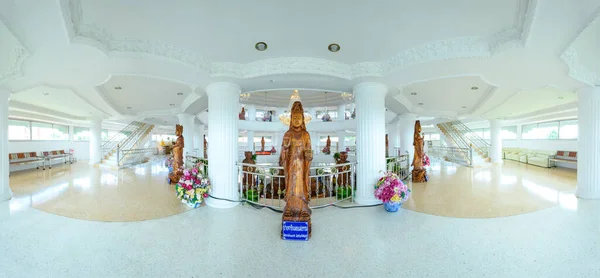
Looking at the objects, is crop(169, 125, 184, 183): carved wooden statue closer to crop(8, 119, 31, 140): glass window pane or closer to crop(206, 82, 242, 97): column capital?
crop(206, 82, 242, 97): column capital

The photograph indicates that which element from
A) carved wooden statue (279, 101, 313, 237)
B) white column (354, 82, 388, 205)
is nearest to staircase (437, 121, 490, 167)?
white column (354, 82, 388, 205)

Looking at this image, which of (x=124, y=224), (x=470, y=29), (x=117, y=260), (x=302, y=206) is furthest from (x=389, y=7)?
(x=124, y=224)

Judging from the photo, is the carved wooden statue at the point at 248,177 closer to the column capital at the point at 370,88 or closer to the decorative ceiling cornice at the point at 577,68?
the column capital at the point at 370,88

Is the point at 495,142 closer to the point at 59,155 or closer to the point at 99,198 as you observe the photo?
the point at 99,198

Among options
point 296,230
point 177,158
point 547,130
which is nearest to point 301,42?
point 296,230

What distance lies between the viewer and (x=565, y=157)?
404 inches

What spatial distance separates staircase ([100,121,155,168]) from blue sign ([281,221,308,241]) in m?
12.8

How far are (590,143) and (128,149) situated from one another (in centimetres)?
1924

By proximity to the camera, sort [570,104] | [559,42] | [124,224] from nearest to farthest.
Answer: [559,42]
[124,224]
[570,104]

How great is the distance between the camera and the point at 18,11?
99.0 inches

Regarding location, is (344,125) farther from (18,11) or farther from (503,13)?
(18,11)

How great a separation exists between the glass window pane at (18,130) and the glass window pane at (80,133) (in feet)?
11.6

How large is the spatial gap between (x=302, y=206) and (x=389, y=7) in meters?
3.19

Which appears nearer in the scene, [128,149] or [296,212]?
[296,212]
